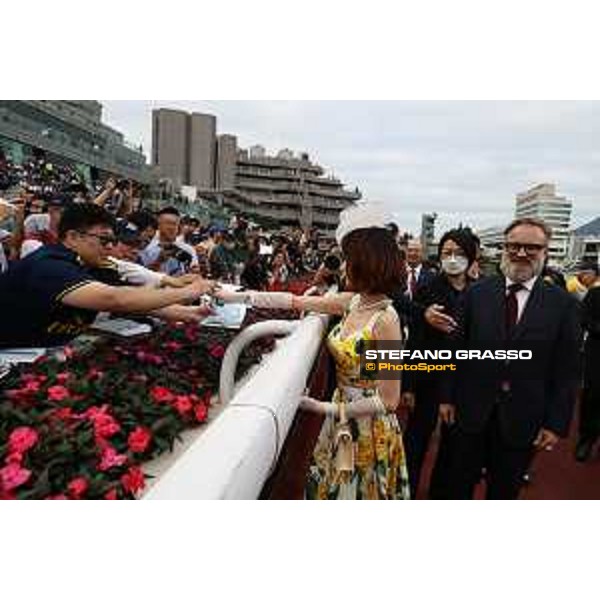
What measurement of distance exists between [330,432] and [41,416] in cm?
101

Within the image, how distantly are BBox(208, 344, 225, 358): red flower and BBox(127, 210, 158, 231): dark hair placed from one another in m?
2.42

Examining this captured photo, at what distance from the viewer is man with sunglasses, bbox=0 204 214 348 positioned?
2.38 meters

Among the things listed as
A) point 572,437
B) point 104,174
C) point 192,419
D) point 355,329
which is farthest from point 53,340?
→ point 104,174

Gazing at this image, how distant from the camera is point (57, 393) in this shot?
2.36 meters

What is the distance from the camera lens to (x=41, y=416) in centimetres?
221

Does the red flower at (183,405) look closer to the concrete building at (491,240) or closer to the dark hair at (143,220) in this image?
the concrete building at (491,240)

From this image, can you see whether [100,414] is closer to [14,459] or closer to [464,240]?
[14,459]

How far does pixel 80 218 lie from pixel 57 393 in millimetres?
704

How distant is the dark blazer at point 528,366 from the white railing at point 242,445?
70 centimetres

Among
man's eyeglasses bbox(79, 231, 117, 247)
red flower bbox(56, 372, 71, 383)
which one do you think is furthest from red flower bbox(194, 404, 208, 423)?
man's eyeglasses bbox(79, 231, 117, 247)

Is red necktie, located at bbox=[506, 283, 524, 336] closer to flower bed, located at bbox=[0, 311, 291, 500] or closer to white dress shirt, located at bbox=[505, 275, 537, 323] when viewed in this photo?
white dress shirt, located at bbox=[505, 275, 537, 323]

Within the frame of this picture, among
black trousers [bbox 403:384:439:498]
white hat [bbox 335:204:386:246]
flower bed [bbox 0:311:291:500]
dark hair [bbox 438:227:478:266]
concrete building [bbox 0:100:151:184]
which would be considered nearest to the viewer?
flower bed [bbox 0:311:291:500]

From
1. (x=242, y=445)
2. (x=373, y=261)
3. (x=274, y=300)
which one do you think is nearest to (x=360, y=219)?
(x=373, y=261)

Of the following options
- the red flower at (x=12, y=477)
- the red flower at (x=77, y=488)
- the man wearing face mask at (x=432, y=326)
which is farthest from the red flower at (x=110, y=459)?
the man wearing face mask at (x=432, y=326)
